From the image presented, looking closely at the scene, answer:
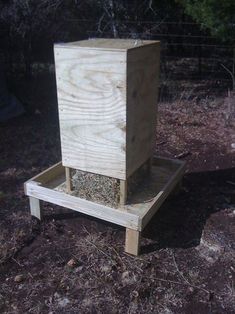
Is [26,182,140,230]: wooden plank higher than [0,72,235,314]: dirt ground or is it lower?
higher

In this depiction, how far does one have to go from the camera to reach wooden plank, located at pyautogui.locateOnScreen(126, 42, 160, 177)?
2.12 metres

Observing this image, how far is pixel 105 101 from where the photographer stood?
7.04 ft

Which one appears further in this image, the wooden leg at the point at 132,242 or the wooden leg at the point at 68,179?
the wooden leg at the point at 68,179

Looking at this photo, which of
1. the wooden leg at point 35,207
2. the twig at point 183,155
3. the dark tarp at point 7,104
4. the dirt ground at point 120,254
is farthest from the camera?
the dark tarp at point 7,104

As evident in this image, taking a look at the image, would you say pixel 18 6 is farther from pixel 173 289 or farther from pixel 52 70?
pixel 173 289

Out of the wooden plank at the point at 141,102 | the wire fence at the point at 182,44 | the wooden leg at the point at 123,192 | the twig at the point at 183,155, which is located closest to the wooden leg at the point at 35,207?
the wooden leg at the point at 123,192

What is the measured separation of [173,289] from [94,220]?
2.80 ft

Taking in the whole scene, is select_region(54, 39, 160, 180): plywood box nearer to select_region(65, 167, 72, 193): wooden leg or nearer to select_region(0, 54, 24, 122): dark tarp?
select_region(65, 167, 72, 193): wooden leg

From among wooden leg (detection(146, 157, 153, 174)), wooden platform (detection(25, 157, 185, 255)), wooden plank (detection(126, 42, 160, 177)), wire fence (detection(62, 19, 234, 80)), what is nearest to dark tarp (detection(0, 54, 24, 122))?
wire fence (detection(62, 19, 234, 80))

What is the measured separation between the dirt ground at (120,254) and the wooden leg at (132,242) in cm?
5

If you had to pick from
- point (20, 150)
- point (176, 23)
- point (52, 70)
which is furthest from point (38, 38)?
point (20, 150)

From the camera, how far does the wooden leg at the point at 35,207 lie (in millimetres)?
2672

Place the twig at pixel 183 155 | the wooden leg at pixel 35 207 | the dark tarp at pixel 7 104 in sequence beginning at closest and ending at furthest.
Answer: the wooden leg at pixel 35 207, the twig at pixel 183 155, the dark tarp at pixel 7 104

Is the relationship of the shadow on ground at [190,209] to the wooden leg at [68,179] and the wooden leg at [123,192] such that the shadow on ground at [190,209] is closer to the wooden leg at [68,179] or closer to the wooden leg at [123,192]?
the wooden leg at [123,192]
